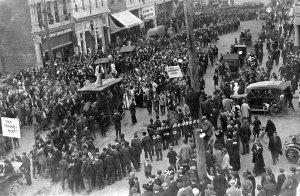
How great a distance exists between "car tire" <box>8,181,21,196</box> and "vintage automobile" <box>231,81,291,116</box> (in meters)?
12.4

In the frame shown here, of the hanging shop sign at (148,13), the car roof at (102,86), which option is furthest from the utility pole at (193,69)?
the hanging shop sign at (148,13)

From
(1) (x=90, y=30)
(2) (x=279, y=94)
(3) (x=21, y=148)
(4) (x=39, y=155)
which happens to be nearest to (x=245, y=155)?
(2) (x=279, y=94)

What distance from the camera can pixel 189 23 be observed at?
50.2 ft

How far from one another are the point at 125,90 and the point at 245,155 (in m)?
9.84

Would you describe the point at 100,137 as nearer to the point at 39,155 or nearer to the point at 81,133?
the point at 81,133

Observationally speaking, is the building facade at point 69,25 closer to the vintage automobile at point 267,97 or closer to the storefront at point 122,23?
the storefront at point 122,23

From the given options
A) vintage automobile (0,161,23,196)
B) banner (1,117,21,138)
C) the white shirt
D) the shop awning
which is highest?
the shop awning

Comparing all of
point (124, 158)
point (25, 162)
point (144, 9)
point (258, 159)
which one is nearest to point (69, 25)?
point (144, 9)

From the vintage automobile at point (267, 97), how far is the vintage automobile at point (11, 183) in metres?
12.3

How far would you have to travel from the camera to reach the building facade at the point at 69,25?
129ft

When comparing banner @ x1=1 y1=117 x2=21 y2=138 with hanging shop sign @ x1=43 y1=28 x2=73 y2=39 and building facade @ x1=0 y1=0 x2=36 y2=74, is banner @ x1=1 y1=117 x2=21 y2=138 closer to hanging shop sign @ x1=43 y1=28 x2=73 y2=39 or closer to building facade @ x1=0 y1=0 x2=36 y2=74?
building facade @ x1=0 y1=0 x2=36 y2=74

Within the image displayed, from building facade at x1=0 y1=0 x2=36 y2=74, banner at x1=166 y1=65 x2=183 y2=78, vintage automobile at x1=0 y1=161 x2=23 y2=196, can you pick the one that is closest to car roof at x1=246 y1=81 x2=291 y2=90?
banner at x1=166 y1=65 x2=183 y2=78

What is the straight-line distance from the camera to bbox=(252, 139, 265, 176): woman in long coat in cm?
1711

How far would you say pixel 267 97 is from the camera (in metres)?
24.0
